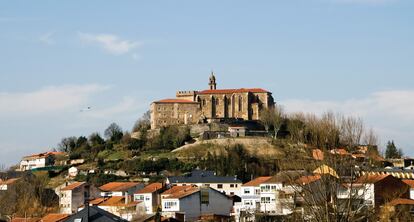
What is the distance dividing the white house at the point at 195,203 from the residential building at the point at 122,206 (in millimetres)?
2173

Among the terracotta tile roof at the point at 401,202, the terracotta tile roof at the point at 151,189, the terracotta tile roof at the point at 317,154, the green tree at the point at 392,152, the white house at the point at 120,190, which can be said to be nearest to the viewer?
the terracotta tile roof at the point at 317,154

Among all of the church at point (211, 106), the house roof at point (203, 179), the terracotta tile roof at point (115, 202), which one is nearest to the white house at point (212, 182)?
the house roof at point (203, 179)

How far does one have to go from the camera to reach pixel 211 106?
388 ft

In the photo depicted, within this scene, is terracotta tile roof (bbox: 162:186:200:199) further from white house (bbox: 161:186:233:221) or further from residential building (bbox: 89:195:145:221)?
residential building (bbox: 89:195:145:221)

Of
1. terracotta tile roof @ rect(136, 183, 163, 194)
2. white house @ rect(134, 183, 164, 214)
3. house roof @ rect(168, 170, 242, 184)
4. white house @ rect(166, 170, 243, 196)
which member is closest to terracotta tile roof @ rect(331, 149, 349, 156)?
white house @ rect(134, 183, 164, 214)

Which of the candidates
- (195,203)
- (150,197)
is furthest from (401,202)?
(150,197)

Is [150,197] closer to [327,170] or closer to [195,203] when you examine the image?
[195,203]

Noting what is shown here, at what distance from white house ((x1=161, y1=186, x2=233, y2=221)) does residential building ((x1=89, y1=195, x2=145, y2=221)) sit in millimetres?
2173

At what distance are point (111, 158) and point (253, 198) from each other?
3978 cm

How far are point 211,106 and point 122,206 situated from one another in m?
53.8

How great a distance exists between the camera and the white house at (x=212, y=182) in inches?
3012

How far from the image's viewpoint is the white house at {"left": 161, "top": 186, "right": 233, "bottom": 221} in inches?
2468

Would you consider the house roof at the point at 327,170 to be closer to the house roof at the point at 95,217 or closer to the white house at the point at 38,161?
the house roof at the point at 95,217

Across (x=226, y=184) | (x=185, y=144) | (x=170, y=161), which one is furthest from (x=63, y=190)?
(x=185, y=144)
